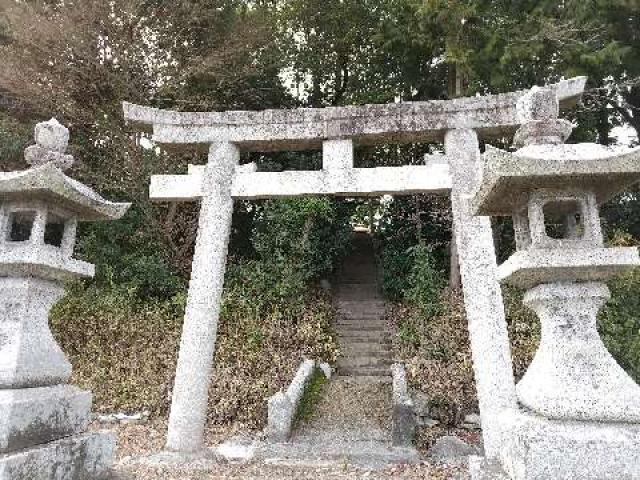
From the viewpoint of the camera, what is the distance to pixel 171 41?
424 inches

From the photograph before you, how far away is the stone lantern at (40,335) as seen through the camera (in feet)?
11.4

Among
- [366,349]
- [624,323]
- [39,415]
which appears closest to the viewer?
[39,415]

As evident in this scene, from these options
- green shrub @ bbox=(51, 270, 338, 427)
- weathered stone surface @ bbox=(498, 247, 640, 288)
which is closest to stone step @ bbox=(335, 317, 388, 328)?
green shrub @ bbox=(51, 270, 338, 427)

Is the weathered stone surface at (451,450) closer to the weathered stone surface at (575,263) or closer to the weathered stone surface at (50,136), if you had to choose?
the weathered stone surface at (575,263)

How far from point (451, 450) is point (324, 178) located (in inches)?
143

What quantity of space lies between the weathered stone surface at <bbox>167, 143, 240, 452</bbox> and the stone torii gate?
11 millimetres

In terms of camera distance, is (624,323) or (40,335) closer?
(40,335)

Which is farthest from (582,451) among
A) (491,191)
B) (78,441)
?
(78,441)

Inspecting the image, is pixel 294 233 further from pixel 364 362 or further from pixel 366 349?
pixel 364 362

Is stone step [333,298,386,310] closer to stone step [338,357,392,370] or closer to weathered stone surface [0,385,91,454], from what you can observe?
stone step [338,357,392,370]

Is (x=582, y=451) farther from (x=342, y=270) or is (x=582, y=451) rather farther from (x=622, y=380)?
(x=342, y=270)

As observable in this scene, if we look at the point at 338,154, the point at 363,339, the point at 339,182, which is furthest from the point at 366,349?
the point at 338,154

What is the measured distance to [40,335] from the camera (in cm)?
391

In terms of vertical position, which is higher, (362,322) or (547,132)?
(547,132)
